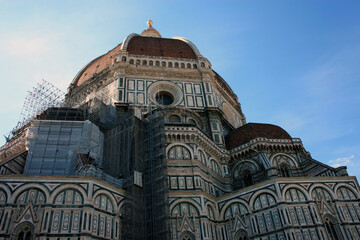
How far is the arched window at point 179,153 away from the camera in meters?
22.4

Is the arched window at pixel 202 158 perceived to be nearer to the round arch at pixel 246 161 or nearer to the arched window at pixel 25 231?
the round arch at pixel 246 161

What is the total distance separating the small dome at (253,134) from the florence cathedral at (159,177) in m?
0.10

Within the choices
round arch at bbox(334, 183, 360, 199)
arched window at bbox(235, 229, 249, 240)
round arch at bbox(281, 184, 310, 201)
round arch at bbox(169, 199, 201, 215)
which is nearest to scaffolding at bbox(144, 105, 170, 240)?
round arch at bbox(169, 199, 201, 215)

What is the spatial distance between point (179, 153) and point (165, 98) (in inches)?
326

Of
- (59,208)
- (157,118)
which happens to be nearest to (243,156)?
(157,118)

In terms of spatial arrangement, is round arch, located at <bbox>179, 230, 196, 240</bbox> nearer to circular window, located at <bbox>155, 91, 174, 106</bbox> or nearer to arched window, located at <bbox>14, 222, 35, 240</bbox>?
arched window, located at <bbox>14, 222, 35, 240</bbox>

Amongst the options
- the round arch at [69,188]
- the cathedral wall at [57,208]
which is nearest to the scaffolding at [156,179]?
the cathedral wall at [57,208]

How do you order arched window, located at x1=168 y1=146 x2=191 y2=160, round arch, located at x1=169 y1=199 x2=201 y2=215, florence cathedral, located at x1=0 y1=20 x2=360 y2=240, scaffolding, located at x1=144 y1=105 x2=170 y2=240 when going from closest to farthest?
florence cathedral, located at x1=0 y1=20 x2=360 y2=240, scaffolding, located at x1=144 y1=105 x2=170 y2=240, round arch, located at x1=169 y1=199 x2=201 y2=215, arched window, located at x1=168 y1=146 x2=191 y2=160

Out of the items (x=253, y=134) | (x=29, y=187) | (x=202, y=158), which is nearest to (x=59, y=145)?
(x=29, y=187)

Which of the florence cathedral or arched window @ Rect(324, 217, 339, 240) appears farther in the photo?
arched window @ Rect(324, 217, 339, 240)

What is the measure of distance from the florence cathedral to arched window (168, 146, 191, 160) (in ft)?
0.24

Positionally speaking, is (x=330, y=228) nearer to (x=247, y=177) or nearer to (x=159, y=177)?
(x=247, y=177)

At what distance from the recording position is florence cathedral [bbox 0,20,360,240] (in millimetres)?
16750

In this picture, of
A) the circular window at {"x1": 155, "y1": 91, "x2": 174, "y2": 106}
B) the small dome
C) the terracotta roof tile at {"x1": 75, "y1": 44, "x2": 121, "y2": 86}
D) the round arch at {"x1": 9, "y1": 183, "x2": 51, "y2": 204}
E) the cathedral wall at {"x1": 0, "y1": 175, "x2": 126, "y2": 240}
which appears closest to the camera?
the cathedral wall at {"x1": 0, "y1": 175, "x2": 126, "y2": 240}
